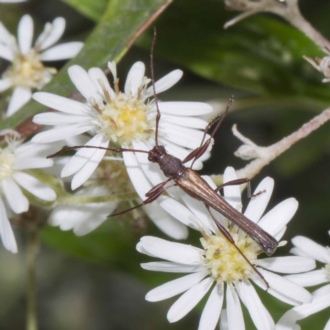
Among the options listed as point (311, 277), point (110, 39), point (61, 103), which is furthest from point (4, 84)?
point (311, 277)

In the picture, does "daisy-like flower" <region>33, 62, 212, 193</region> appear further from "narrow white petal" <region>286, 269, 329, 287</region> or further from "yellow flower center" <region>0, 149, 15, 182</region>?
"narrow white petal" <region>286, 269, 329, 287</region>

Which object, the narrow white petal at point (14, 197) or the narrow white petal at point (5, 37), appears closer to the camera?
the narrow white petal at point (14, 197)

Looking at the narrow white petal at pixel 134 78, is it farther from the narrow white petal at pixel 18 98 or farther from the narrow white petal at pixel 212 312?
the narrow white petal at pixel 212 312

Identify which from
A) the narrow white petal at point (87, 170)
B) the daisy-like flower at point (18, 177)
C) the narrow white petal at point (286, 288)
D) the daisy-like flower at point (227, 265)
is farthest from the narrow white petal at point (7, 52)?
the narrow white petal at point (286, 288)

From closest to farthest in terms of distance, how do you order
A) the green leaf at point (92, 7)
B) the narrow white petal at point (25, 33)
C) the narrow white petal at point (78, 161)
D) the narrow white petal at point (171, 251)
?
Result: the narrow white petal at point (171, 251) < the narrow white petal at point (78, 161) < the narrow white petal at point (25, 33) < the green leaf at point (92, 7)

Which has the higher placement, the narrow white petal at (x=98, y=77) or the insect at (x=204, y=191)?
the narrow white petal at (x=98, y=77)

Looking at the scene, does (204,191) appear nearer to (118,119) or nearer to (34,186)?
(118,119)
